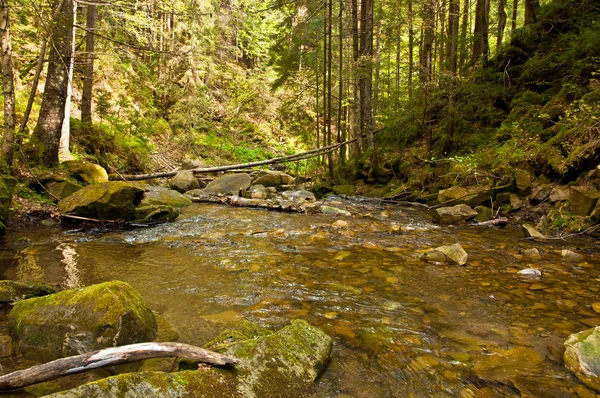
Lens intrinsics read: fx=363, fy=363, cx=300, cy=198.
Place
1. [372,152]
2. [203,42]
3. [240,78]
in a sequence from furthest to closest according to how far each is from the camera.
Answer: [240,78]
[203,42]
[372,152]

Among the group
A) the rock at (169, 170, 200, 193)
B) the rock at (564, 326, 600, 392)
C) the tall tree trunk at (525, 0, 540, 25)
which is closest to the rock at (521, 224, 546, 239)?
the rock at (564, 326, 600, 392)

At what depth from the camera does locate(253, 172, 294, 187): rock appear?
16.8 metres

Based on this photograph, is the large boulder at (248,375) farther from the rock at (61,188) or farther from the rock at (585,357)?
the rock at (61,188)

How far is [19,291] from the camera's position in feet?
11.6

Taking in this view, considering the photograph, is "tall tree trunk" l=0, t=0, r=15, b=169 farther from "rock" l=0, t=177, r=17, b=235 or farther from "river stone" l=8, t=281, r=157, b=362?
"river stone" l=8, t=281, r=157, b=362

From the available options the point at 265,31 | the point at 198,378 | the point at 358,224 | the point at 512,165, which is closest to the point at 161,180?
the point at 358,224

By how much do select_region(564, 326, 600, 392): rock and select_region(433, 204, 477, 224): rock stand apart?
554 cm

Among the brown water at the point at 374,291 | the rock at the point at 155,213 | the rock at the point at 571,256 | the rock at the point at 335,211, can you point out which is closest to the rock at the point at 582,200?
the brown water at the point at 374,291

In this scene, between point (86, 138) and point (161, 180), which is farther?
point (161, 180)

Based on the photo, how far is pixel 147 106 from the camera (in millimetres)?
21891

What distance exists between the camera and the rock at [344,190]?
14059 millimetres

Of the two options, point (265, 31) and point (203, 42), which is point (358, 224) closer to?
point (203, 42)

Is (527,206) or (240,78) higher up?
(240,78)

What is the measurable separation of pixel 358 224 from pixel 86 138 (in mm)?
9512
